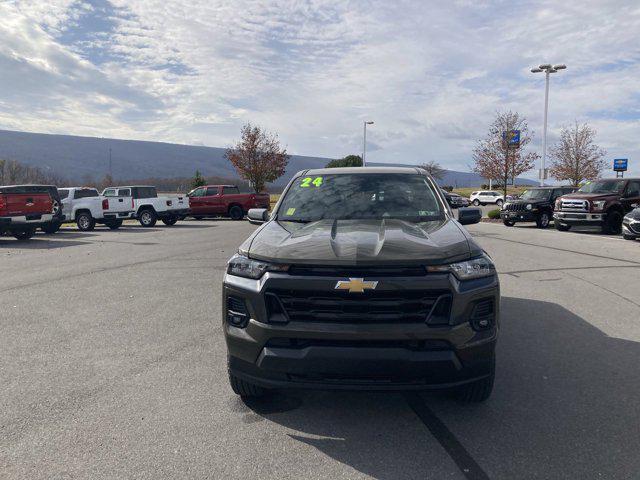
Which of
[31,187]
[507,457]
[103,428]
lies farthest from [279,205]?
[31,187]

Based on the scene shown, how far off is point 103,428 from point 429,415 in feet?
7.32

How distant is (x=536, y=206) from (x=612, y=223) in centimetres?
421

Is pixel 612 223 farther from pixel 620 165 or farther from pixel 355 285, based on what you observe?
pixel 620 165

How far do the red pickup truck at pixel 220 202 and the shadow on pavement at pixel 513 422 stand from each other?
2425 cm

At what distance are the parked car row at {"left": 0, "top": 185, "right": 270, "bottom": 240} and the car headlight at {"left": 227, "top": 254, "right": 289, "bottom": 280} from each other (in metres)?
15.1

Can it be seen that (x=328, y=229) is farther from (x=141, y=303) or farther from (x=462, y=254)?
(x=141, y=303)

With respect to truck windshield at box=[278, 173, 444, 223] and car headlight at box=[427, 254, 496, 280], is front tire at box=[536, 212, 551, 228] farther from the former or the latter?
car headlight at box=[427, 254, 496, 280]

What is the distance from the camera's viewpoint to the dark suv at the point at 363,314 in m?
2.86

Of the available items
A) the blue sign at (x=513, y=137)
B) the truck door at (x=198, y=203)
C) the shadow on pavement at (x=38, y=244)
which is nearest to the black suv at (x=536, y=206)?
the blue sign at (x=513, y=137)

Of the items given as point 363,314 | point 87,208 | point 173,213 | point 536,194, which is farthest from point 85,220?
point 363,314

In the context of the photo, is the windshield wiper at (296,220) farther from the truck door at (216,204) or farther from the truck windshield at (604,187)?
the truck door at (216,204)

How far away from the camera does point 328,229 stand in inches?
145

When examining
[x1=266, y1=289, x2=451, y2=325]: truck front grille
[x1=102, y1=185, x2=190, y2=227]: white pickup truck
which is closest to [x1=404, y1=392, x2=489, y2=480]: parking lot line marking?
[x1=266, y1=289, x2=451, y2=325]: truck front grille

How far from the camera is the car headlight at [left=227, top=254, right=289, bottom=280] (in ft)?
10.1
